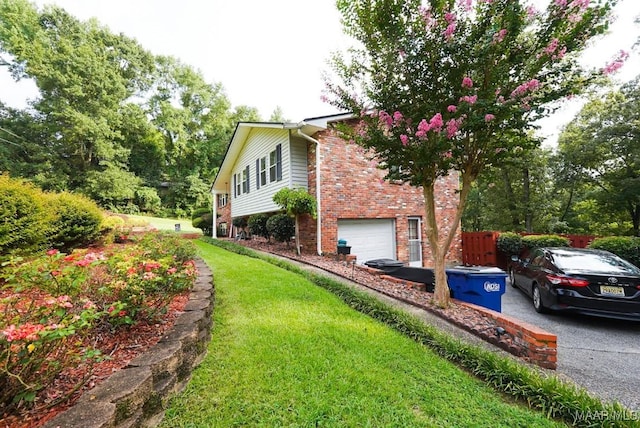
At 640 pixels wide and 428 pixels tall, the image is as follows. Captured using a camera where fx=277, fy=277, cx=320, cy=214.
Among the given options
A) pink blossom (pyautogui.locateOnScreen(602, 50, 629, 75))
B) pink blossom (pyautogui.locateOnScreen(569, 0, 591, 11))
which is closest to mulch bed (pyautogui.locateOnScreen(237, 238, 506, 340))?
pink blossom (pyautogui.locateOnScreen(602, 50, 629, 75))

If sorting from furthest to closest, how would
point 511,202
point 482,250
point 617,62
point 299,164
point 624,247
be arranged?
point 511,202 → point 482,250 → point 299,164 → point 624,247 → point 617,62

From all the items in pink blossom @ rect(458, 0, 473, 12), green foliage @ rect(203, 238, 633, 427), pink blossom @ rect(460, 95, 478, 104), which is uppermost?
pink blossom @ rect(458, 0, 473, 12)

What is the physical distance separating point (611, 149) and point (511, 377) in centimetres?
1613

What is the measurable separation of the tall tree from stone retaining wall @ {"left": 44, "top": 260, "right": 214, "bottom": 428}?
1711 centimetres

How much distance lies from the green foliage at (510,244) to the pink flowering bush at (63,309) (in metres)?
10.6

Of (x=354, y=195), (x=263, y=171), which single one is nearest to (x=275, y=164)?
(x=263, y=171)

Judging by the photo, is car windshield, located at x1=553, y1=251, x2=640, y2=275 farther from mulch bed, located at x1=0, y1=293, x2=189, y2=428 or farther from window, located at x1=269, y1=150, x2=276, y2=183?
window, located at x1=269, y1=150, x2=276, y2=183

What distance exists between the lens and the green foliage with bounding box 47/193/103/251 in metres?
5.52

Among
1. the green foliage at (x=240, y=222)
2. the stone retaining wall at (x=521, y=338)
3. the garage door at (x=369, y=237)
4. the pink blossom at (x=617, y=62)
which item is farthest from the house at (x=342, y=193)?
the stone retaining wall at (x=521, y=338)

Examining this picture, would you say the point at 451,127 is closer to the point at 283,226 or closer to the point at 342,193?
the point at 342,193

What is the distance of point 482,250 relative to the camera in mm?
10906

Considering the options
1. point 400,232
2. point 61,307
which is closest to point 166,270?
point 61,307

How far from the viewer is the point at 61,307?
1765 millimetres

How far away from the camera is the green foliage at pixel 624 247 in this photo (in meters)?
7.17
